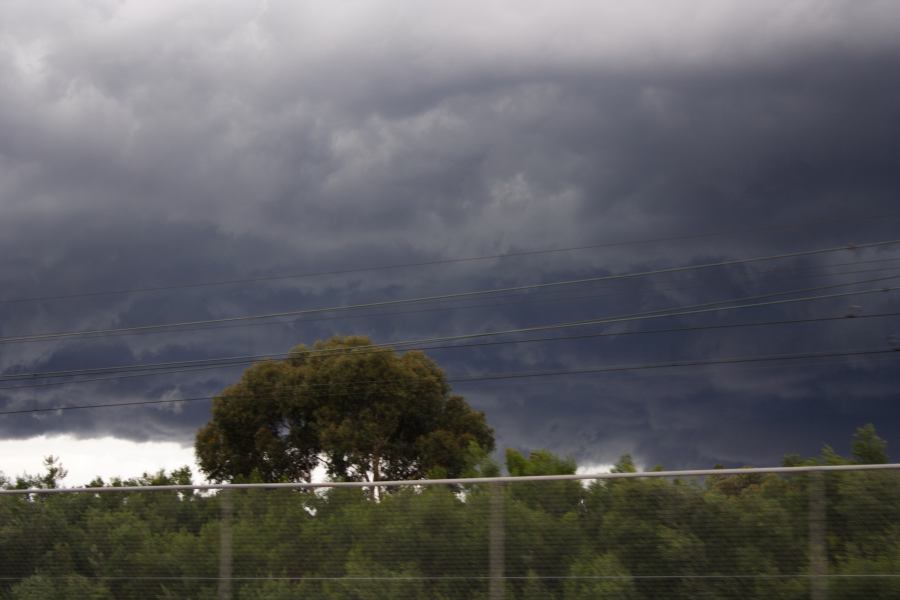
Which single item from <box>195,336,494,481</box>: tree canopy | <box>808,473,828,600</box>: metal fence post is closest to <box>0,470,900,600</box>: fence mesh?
<box>808,473,828,600</box>: metal fence post

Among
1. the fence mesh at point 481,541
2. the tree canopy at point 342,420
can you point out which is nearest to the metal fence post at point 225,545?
the fence mesh at point 481,541

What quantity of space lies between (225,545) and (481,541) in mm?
2622

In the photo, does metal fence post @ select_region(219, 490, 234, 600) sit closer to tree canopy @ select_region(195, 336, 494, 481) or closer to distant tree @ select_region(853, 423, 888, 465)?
distant tree @ select_region(853, 423, 888, 465)

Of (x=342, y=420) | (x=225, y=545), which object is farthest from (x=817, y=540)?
(x=342, y=420)

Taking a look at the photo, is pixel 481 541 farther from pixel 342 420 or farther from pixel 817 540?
pixel 342 420

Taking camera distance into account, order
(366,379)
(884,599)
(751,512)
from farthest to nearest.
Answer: (366,379) → (751,512) → (884,599)

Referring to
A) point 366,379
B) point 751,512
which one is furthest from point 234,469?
point 751,512

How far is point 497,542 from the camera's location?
30.4ft

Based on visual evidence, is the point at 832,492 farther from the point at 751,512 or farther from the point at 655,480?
the point at 655,480

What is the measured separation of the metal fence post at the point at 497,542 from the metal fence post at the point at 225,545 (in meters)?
2.62

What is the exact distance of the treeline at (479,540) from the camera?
851cm

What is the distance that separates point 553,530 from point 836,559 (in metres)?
2.32

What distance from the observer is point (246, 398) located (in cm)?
4672

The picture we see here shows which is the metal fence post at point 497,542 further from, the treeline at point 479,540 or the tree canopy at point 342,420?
the tree canopy at point 342,420
